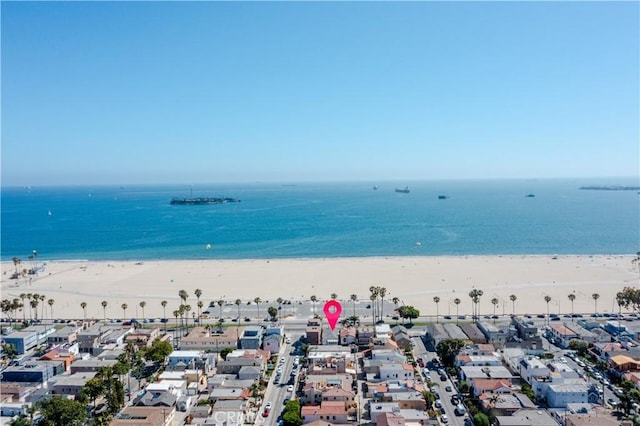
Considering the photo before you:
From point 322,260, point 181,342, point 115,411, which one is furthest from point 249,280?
point 115,411

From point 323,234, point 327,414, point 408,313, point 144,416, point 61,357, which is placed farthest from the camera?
point 323,234

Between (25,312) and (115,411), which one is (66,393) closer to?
(115,411)

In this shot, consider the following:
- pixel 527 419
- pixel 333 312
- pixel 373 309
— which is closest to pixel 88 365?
pixel 333 312

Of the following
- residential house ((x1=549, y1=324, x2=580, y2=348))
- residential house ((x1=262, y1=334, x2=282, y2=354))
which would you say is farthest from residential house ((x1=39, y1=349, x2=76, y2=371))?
residential house ((x1=549, y1=324, x2=580, y2=348))

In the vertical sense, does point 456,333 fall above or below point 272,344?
above

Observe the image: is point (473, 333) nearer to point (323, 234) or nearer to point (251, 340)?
point (251, 340)
